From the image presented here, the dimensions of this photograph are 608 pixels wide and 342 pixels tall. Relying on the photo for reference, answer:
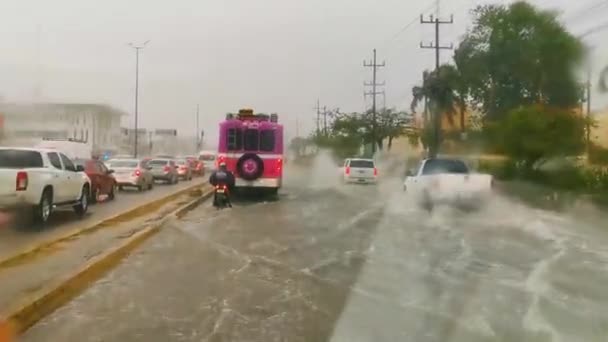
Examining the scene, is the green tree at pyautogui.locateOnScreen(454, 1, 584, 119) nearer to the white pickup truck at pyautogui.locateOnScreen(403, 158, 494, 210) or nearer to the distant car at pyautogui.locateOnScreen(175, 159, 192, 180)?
the white pickup truck at pyautogui.locateOnScreen(403, 158, 494, 210)

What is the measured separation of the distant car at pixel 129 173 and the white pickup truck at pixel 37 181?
43.1 feet

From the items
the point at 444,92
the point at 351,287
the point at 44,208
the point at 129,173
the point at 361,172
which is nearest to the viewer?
the point at 351,287

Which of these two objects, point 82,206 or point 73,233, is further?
point 82,206

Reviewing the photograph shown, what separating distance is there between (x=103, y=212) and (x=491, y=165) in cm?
1424

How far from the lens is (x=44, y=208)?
17.2m

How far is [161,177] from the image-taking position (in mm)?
42875

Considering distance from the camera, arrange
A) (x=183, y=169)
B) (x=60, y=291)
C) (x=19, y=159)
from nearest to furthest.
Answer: (x=60, y=291) → (x=19, y=159) → (x=183, y=169)

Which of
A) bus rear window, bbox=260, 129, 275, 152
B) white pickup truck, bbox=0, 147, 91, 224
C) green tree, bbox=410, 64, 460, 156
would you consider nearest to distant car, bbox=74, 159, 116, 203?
white pickup truck, bbox=0, 147, 91, 224

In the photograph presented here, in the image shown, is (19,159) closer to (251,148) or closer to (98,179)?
(98,179)

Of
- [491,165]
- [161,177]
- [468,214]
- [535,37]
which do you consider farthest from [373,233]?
[161,177]

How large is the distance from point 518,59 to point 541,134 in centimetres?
698

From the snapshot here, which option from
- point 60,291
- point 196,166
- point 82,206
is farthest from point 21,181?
point 196,166

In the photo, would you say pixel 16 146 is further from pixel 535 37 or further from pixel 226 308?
pixel 535 37

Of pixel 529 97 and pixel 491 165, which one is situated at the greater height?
pixel 529 97
